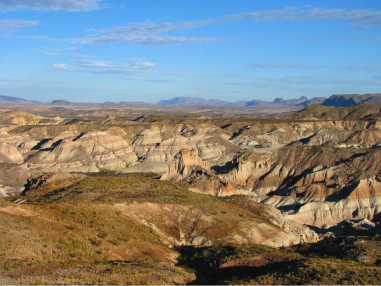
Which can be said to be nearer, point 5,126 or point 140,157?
point 140,157

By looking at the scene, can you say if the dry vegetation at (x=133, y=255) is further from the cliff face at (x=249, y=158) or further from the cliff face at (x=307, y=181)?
the cliff face at (x=307, y=181)

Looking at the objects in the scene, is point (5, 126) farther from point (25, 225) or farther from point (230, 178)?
point (25, 225)

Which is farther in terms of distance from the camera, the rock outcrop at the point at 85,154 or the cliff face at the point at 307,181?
the rock outcrop at the point at 85,154

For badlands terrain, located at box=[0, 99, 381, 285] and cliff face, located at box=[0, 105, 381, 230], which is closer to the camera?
badlands terrain, located at box=[0, 99, 381, 285]

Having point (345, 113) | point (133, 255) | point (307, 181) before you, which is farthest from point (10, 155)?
point (345, 113)

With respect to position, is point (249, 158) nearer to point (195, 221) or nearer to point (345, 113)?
point (195, 221)

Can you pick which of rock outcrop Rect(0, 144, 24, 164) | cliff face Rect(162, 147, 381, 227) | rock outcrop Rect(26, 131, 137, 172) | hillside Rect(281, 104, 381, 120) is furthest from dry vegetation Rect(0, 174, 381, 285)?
hillside Rect(281, 104, 381, 120)

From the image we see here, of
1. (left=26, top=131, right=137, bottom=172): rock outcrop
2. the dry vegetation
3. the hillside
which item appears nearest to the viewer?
the dry vegetation

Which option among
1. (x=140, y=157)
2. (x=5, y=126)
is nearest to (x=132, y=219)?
(x=140, y=157)

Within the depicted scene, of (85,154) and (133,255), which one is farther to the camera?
(85,154)

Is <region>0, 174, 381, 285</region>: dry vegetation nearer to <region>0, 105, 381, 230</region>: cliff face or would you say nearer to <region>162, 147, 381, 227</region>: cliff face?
<region>0, 105, 381, 230</region>: cliff face

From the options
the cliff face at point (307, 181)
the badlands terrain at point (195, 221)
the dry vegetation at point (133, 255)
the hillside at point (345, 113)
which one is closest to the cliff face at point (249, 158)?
the cliff face at point (307, 181)
